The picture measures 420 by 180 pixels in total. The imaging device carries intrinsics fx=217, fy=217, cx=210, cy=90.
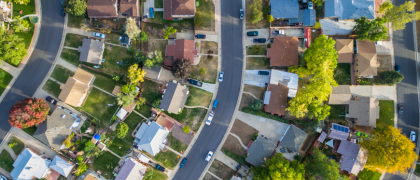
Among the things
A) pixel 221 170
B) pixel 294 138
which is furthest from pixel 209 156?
pixel 294 138

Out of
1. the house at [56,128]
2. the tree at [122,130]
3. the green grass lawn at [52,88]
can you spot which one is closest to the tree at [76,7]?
the green grass lawn at [52,88]

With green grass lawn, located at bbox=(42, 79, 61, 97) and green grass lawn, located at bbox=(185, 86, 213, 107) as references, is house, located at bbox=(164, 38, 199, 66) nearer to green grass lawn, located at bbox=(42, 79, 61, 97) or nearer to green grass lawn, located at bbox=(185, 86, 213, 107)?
green grass lawn, located at bbox=(185, 86, 213, 107)

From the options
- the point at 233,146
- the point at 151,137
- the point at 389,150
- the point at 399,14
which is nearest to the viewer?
the point at 389,150

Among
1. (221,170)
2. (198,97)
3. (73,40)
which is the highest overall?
(73,40)

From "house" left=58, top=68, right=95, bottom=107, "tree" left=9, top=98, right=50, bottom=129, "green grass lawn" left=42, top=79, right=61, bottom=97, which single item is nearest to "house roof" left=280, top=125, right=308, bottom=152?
"house" left=58, top=68, right=95, bottom=107

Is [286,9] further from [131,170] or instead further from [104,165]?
[104,165]

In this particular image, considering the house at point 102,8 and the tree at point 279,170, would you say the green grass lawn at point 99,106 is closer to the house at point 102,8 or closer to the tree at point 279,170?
Result: the house at point 102,8
